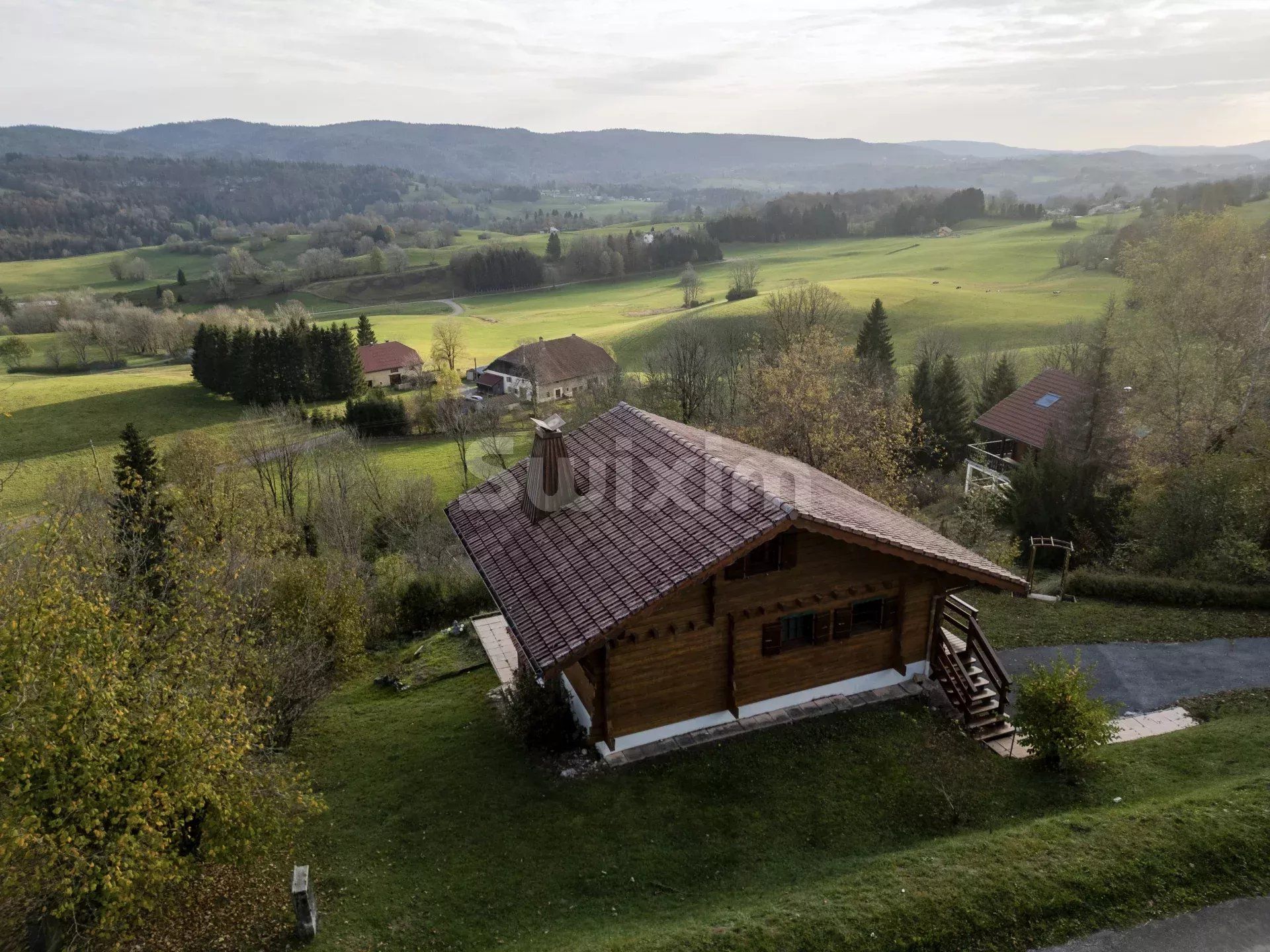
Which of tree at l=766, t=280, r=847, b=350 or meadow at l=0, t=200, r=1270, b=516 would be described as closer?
tree at l=766, t=280, r=847, b=350

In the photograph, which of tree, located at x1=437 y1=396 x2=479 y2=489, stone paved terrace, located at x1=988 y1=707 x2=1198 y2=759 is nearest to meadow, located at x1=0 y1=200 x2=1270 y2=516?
tree, located at x1=437 y1=396 x2=479 y2=489

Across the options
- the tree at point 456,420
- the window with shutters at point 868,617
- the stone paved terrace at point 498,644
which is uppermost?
the window with shutters at point 868,617

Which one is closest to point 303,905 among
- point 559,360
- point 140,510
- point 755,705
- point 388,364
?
point 755,705

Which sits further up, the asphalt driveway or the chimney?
the chimney

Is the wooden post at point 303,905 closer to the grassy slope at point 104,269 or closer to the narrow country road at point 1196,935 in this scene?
the narrow country road at point 1196,935

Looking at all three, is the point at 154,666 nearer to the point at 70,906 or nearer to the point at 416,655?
the point at 70,906

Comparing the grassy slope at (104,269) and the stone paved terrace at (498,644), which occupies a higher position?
the grassy slope at (104,269)

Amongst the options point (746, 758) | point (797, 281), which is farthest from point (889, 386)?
point (797, 281)

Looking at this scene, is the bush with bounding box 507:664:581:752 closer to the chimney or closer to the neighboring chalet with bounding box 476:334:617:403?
the chimney

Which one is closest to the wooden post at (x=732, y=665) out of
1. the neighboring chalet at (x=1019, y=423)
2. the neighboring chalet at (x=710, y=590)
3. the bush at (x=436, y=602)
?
the neighboring chalet at (x=710, y=590)
